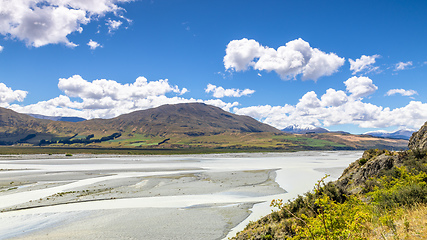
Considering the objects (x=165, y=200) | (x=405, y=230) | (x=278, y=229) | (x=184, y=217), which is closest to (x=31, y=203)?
(x=165, y=200)

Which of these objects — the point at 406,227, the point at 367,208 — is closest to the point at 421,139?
the point at 367,208

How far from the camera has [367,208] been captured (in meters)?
10.8

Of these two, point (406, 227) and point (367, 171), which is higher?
point (367, 171)

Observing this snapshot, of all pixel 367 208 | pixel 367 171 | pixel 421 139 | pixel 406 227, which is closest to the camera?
pixel 406 227

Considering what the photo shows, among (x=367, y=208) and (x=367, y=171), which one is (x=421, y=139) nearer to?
(x=367, y=171)

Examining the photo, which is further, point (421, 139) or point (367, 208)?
point (421, 139)

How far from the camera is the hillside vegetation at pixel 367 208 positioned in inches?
282

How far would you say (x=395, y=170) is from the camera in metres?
14.1

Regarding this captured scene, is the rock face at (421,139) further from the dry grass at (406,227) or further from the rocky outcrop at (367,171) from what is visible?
the dry grass at (406,227)

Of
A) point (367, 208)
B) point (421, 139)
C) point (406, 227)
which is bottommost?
point (367, 208)

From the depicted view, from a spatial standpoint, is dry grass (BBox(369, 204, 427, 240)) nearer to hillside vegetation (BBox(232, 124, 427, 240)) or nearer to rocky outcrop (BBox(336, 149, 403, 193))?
hillside vegetation (BBox(232, 124, 427, 240))

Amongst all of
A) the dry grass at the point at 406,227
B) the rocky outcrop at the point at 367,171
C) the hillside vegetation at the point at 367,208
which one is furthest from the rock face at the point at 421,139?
the dry grass at the point at 406,227

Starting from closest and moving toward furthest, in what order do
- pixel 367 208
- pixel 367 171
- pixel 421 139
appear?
pixel 367 208 → pixel 367 171 → pixel 421 139

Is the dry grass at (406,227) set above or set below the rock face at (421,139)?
below
